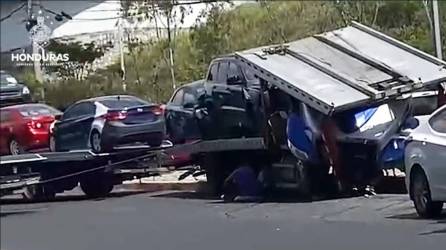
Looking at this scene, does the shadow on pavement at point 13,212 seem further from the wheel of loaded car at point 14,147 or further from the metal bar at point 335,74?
the metal bar at point 335,74

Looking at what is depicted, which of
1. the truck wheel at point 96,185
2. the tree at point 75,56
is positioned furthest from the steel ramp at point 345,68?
the tree at point 75,56

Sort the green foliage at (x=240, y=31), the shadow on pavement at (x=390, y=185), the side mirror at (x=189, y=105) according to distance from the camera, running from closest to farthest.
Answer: the shadow on pavement at (x=390, y=185)
the side mirror at (x=189, y=105)
the green foliage at (x=240, y=31)

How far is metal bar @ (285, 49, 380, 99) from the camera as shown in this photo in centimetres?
2078

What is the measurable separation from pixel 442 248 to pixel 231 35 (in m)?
25.9

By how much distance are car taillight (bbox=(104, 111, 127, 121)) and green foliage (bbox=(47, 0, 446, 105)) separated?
812 cm

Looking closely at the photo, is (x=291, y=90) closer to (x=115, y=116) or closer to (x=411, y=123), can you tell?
(x=411, y=123)

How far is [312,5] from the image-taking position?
3969 centimetres

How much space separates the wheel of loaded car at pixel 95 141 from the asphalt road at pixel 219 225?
1.20m

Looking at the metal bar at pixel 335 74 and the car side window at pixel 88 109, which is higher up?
the metal bar at pixel 335 74

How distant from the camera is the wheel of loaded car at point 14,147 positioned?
17.9 m

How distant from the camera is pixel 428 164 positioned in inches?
643

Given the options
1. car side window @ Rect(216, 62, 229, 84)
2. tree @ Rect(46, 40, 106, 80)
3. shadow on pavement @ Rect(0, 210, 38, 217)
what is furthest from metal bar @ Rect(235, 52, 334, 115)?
tree @ Rect(46, 40, 106, 80)

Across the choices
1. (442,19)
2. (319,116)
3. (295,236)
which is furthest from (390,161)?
(442,19)

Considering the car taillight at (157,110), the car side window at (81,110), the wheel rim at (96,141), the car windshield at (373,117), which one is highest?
the car windshield at (373,117)
